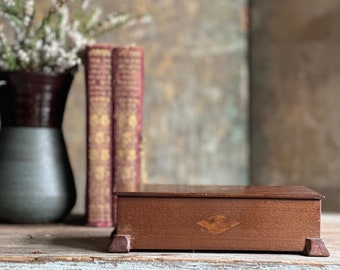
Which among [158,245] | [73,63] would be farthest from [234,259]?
[73,63]

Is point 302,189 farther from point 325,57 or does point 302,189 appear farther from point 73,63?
point 325,57

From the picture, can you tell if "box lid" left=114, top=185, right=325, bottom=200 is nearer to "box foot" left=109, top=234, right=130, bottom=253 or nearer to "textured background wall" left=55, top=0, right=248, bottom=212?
"box foot" left=109, top=234, right=130, bottom=253

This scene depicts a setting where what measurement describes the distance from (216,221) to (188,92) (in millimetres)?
1312

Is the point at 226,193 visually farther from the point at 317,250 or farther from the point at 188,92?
the point at 188,92

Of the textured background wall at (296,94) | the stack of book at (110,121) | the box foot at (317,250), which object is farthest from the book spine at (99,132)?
the textured background wall at (296,94)

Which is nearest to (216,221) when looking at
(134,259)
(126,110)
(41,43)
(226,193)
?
(226,193)

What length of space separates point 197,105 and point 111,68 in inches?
37.4

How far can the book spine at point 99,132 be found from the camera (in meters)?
1.62

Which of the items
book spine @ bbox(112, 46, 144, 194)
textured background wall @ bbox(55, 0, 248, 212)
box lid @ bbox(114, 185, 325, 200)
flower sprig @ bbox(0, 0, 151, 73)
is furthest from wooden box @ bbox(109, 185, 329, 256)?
textured background wall @ bbox(55, 0, 248, 212)

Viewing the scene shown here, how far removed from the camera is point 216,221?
1.26 metres

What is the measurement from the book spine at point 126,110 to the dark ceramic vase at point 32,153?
0.44ft

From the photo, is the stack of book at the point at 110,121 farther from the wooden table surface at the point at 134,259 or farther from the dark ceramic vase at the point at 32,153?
the wooden table surface at the point at 134,259

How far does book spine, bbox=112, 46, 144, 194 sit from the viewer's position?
63.7 inches

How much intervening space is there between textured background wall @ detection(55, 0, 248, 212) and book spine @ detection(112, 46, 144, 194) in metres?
0.88
